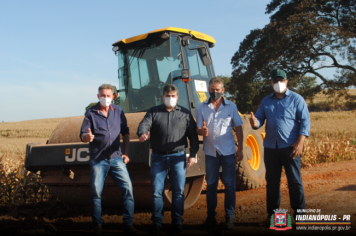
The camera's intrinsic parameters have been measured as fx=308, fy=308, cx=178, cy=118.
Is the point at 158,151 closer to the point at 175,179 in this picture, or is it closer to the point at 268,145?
the point at 175,179

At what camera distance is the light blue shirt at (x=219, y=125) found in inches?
150

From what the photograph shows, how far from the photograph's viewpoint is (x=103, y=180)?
3.71 meters

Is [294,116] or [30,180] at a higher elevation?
[294,116]

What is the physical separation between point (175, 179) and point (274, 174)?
1.22m

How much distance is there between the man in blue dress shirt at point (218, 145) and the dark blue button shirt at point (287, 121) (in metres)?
0.40

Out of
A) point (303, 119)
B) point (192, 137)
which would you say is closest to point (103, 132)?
point (192, 137)

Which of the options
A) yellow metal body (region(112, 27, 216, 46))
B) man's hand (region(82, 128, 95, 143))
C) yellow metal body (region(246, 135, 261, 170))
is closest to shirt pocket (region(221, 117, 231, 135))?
man's hand (region(82, 128, 95, 143))

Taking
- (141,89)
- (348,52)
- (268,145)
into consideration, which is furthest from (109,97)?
(348,52)

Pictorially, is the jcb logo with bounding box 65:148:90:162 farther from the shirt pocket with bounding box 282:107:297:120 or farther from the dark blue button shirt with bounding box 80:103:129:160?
the shirt pocket with bounding box 282:107:297:120

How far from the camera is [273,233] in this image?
11.4 ft

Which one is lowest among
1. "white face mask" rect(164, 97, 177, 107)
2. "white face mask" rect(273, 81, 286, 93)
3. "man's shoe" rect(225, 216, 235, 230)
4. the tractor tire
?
"man's shoe" rect(225, 216, 235, 230)

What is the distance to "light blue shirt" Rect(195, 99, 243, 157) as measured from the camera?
3814mm

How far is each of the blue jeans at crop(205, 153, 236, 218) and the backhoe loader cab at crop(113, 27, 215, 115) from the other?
4.98 feet

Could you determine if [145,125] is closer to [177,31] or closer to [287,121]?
[287,121]
